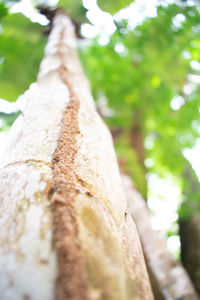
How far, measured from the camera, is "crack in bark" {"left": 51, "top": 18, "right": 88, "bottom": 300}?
0.39 meters

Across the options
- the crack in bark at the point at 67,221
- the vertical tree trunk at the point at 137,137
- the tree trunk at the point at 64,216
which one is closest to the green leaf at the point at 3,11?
the tree trunk at the point at 64,216

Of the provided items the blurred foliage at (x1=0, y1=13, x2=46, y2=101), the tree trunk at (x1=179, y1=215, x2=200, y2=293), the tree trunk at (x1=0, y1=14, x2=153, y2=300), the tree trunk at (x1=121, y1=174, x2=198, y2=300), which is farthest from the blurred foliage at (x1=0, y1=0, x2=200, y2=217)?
the tree trunk at (x1=121, y1=174, x2=198, y2=300)

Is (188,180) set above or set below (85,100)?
above

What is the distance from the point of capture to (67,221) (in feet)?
1.57

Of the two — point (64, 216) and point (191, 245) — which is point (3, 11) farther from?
point (191, 245)

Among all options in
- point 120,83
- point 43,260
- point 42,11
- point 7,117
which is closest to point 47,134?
point 43,260

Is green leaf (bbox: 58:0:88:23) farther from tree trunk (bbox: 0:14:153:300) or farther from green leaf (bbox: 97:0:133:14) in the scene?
tree trunk (bbox: 0:14:153:300)

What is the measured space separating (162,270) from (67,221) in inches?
82.7

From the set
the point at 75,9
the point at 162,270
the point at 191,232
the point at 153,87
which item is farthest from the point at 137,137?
the point at 75,9

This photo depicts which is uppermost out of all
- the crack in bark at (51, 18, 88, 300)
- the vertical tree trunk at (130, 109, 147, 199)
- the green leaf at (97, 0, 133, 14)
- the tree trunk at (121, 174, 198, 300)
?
the vertical tree trunk at (130, 109, 147, 199)

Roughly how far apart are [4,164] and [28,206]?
248 mm

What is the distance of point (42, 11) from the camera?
1.83m

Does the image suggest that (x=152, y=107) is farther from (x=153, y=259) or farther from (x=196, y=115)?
(x=153, y=259)

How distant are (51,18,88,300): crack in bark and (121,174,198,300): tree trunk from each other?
6.49ft
